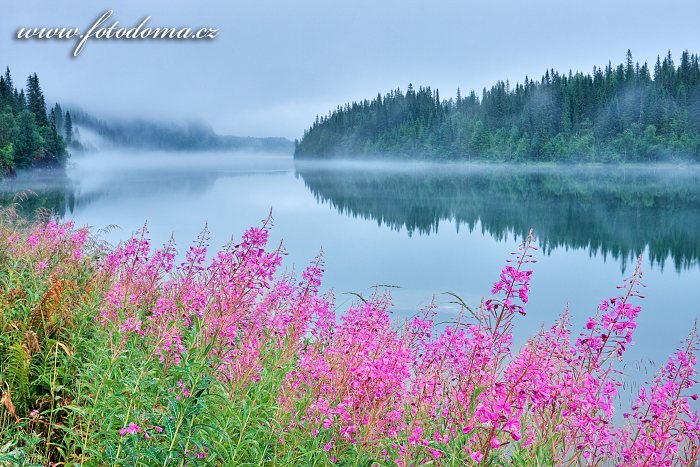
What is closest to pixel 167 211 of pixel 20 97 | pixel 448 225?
pixel 448 225

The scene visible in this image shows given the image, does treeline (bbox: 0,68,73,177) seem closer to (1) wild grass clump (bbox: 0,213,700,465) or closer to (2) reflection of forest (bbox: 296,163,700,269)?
(2) reflection of forest (bbox: 296,163,700,269)

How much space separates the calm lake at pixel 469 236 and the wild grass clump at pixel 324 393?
3.77 ft

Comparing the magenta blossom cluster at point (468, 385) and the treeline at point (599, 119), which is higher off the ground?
the treeline at point (599, 119)

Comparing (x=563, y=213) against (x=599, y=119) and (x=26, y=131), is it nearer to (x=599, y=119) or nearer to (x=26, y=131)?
(x=26, y=131)

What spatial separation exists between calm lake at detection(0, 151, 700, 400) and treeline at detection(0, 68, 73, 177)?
25.9 metres

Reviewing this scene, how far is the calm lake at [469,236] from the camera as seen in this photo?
22.9 metres

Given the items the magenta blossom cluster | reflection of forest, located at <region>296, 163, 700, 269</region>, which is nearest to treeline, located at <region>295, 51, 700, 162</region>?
reflection of forest, located at <region>296, 163, 700, 269</region>

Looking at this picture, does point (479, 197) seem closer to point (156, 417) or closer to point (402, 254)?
point (402, 254)

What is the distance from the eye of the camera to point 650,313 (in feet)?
71.6

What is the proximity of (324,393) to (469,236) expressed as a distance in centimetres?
3904

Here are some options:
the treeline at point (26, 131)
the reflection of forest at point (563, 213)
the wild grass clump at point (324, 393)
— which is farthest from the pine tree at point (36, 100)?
the wild grass clump at point (324, 393)

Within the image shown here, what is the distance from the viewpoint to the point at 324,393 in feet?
20.7

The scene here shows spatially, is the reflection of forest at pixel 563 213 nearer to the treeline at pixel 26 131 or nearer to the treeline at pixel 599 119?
the treeline at pixel 26 131

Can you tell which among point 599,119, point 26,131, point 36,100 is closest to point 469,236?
point 26,131
